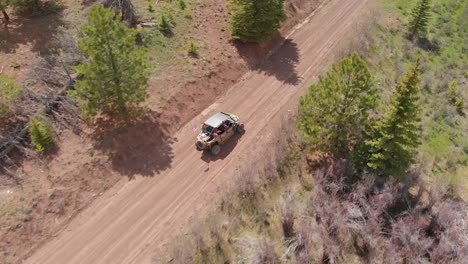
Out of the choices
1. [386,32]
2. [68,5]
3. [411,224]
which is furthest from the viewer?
[386,32]

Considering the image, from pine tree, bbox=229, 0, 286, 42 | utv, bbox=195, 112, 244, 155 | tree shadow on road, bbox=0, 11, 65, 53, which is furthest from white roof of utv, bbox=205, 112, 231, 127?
tree shadow on road, bbox=0, 11, 65, 53

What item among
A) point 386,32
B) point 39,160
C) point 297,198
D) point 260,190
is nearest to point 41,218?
point 39,160

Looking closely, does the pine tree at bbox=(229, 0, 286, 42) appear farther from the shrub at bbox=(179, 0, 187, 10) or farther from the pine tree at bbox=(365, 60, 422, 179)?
the pine tree at bbox=(365, 60, 422, 179)

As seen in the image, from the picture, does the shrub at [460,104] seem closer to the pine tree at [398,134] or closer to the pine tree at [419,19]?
the pine tree at [419,19]

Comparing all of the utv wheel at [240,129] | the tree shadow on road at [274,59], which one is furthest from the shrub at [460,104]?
the utv wheel at [240,129]

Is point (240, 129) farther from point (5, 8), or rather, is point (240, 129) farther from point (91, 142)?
point (5, 8)

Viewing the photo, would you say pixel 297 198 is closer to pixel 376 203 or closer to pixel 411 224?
pixel 376 203
